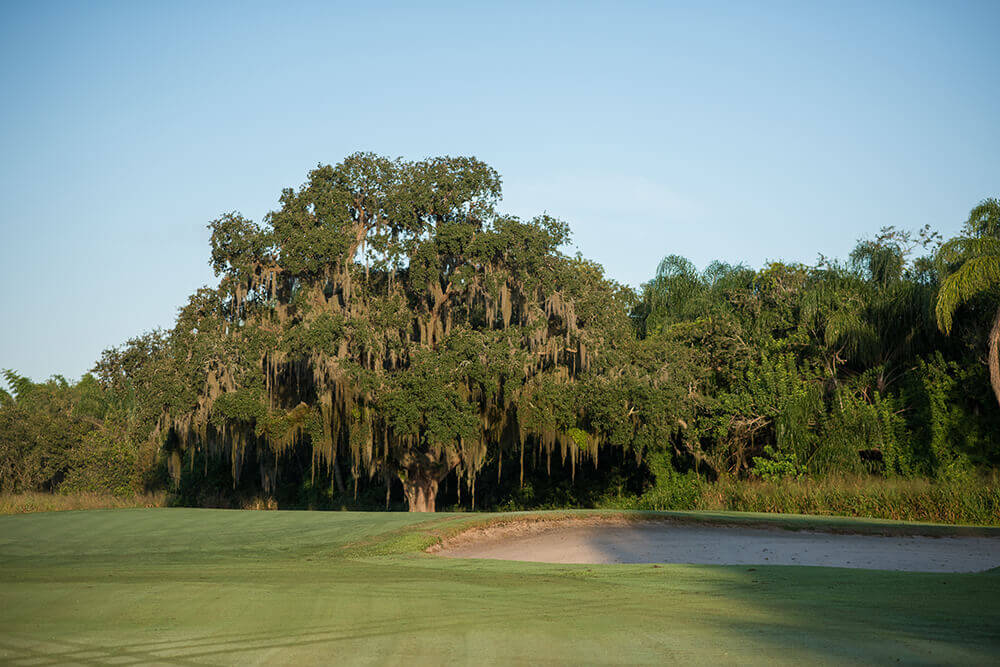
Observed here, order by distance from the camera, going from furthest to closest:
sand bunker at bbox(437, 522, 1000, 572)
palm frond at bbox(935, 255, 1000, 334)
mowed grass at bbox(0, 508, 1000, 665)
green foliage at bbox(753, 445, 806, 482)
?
green foliage at bbox(753, 445, 806, 482) < palm frond at bbox(935, 255, 1000, 334) < sand bunker at bbox(437, 522, 1000, 572) < mowed grass at bbox(0, 508, 1000, 665)

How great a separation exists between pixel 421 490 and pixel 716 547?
12896 mm

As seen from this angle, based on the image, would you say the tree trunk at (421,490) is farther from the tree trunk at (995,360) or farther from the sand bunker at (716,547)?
the tree trunk at (995,360)

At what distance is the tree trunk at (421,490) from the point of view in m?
24.9

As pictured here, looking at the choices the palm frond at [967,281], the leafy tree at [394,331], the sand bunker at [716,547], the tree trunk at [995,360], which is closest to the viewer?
the sand bunker at [716,547]

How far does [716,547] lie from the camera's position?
13.5 m

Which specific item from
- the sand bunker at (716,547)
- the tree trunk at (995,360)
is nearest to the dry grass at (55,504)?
the sand bunker at (716,547)

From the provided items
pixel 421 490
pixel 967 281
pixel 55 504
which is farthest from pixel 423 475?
pixel 967 281

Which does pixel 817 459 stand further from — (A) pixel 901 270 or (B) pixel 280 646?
(B) pixel 280 646

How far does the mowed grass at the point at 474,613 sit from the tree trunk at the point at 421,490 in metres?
13.1

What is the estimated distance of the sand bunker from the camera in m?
12.1

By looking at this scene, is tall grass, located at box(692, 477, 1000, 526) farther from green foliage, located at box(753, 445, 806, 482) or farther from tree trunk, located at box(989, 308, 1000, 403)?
green foliage, located at box(753, 445, 806, 482)

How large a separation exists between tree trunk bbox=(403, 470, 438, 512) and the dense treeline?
0.21ft

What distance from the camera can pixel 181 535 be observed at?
569 inches

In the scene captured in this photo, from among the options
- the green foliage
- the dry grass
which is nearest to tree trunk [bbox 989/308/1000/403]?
the green foliage
